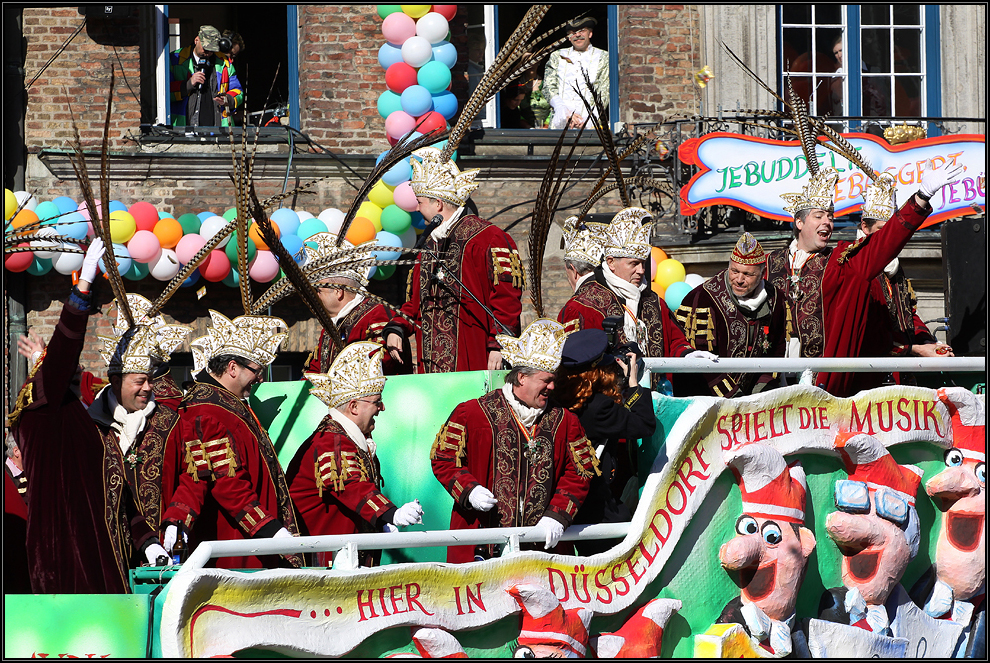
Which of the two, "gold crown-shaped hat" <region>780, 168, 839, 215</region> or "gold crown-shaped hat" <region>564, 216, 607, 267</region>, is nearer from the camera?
"gold crown-shaped hat" <region>564, 216, 607, 267</region>

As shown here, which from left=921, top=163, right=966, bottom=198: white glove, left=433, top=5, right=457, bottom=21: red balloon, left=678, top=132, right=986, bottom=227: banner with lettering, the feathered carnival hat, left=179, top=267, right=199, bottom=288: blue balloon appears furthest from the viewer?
left=678, top=132, right=986, bottom=227: banner with lettering

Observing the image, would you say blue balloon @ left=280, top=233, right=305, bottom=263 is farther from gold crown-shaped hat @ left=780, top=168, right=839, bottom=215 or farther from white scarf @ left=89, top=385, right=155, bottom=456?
gold crown-shaped hat @ left=780, top=168, right=839, bottom=215

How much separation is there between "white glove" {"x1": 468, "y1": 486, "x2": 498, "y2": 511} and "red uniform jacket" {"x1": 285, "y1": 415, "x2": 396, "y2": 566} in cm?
41

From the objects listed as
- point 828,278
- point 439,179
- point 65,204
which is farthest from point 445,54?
point 828,278

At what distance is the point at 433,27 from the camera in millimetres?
10852

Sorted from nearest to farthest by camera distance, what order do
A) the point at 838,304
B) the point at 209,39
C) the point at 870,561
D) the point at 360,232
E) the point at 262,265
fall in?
1. the point at 870,561
2. the point at 838,304
3. the point at 262,265
4. the point at 360,232
5. the point at 209,39

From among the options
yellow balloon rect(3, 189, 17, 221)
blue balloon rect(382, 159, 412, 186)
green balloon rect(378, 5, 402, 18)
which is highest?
green balloon rect(378, 5, 402, 18)

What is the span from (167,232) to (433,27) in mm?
2697

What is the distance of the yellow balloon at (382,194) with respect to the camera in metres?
10.6

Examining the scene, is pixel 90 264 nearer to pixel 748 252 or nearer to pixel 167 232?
pixel 748 252

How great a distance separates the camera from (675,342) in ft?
24.2

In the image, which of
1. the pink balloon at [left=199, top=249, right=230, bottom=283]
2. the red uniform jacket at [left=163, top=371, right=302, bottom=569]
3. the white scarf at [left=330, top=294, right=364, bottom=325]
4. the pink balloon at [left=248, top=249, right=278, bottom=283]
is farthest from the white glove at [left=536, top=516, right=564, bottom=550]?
the pink balloon at [left=199, top=249, right=230, bottom=283]

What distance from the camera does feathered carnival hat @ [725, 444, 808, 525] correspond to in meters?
6.28

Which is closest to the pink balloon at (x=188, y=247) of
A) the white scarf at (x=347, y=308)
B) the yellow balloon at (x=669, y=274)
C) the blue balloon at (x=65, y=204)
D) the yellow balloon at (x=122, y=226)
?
the yellow balloon at (x=122, y=226)
